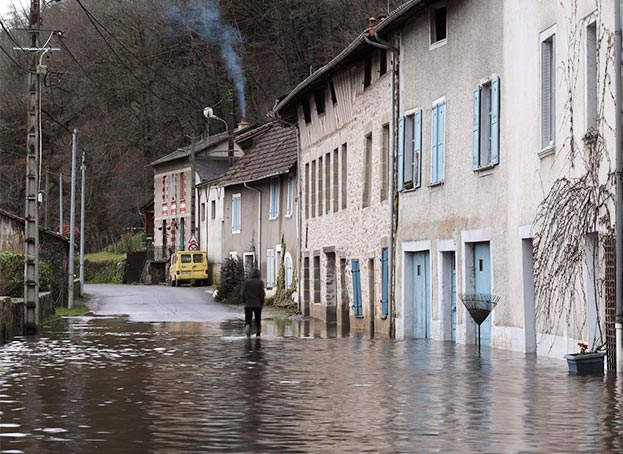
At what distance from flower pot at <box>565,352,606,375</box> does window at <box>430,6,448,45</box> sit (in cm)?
1143

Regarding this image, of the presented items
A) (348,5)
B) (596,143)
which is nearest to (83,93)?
(348,5)

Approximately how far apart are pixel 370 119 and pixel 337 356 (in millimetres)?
12465

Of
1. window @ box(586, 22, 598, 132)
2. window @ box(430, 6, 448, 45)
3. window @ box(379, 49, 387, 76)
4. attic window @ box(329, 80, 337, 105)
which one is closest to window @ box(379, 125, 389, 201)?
window @ box(379, 49, 387, 76)

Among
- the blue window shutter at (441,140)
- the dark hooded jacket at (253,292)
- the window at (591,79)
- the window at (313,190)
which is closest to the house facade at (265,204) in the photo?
the window at (313,190)

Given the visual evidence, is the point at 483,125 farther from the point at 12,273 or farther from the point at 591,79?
the point at 12,273

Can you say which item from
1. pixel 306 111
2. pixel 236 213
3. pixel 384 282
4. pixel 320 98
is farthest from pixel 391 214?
pixel 236 213

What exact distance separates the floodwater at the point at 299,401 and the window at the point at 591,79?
3.51 m

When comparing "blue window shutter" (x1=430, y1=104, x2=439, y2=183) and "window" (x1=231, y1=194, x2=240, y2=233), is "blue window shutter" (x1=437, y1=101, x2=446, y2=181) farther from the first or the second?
"window" (x1=231, y1=194, x2=240, y2=233)

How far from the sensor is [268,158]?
5869 centimetres

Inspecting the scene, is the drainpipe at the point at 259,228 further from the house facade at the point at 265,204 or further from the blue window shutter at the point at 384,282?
the blue window shutter at the point at 384,282

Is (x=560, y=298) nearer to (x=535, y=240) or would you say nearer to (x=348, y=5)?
(x=535, y=240)

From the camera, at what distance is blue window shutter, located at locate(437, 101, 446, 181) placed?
27.5m

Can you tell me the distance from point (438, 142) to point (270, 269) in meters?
28.9

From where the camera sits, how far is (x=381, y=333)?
32250 millimetres
